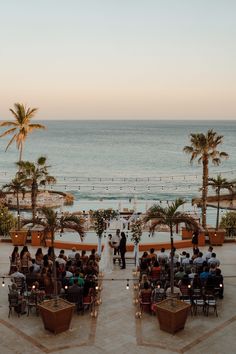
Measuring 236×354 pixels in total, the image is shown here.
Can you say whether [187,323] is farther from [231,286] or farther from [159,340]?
[231,286]

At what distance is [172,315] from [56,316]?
322 centimetres

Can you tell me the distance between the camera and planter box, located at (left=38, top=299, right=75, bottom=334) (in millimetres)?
11484

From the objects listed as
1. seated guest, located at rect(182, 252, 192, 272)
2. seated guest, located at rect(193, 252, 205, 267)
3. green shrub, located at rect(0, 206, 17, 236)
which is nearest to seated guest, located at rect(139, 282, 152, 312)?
seated guest, located at rect(182, 252, 192, 272)

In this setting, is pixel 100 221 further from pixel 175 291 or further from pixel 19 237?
pixel 175 291

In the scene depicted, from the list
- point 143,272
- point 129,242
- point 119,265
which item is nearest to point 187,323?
point 143,272

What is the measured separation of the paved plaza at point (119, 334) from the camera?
1076 cm

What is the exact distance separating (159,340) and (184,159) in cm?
10841

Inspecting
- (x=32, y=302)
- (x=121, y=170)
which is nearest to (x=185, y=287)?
(x=32, y=302)

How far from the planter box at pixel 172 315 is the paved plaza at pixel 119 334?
0.19 meters

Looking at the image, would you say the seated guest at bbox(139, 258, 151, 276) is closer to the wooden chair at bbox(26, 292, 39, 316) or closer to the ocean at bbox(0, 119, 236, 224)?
the wooden chair at bbox(26, 292, 39, 316)

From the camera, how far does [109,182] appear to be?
86.9 metres

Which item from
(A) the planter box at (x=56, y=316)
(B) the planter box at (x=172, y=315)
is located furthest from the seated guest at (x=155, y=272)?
(A) the planter box at (x=56, y=316)

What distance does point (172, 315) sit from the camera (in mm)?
11336

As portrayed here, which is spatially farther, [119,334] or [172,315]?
[119,334]
